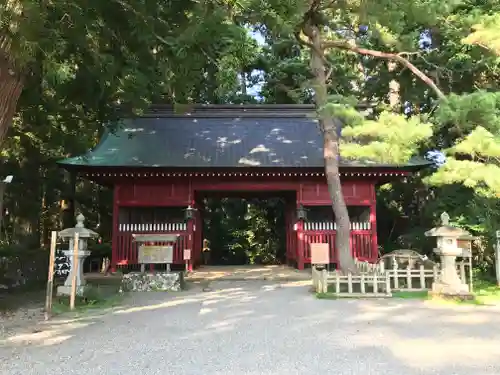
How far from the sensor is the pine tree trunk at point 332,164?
31.2 ft

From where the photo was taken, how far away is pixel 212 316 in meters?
6.58

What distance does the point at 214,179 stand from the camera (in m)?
13.4

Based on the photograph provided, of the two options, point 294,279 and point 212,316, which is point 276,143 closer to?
point 294,279

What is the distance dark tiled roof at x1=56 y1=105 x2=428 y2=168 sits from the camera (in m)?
13.1

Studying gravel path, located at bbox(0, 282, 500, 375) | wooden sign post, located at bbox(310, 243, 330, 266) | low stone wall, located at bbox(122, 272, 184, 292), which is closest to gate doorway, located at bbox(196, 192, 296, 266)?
wooden sign post, located at bbox(310, 243, 330, 266)

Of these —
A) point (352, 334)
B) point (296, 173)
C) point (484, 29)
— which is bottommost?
point (352, 334)

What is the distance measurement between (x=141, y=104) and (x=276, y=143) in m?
6.53

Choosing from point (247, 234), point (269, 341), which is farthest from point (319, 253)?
point (247, 234)

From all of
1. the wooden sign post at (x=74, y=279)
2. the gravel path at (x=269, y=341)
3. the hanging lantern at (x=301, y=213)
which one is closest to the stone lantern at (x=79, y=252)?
the wooden sign post at (x=74, y=279)

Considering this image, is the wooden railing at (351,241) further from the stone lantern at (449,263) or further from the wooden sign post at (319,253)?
the stone lantern at (449,263)

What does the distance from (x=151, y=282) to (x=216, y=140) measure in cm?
645

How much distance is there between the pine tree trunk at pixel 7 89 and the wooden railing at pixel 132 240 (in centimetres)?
708

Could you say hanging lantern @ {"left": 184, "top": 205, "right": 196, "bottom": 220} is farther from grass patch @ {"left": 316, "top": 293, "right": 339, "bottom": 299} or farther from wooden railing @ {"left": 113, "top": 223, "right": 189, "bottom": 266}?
grass patch @ {"left": 316, "top": 293, "right": 339, "bottom": 299}

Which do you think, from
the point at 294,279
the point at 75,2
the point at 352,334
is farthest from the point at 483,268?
the point at 75,2
